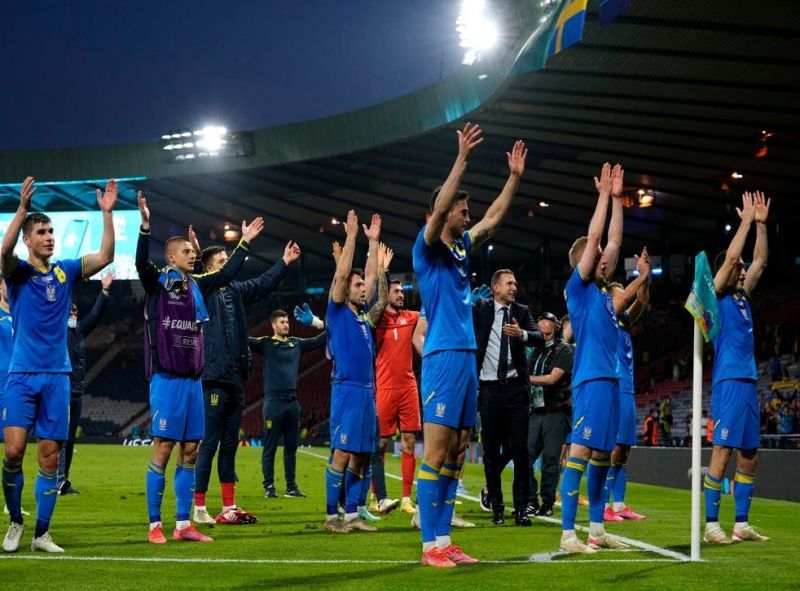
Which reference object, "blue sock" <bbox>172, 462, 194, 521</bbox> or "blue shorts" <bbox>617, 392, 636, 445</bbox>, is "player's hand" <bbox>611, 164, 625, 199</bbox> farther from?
"blue sock" <bbox>172, 462, 194, 521</bbox>

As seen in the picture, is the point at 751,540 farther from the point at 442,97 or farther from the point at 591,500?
the point at 442,97

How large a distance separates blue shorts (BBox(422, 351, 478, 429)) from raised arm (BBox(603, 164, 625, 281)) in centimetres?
156

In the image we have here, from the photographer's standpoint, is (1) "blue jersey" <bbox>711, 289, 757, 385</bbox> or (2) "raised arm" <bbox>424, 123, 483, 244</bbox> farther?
(1) "blue jersey" <bbox>711, 289, 757, 385</bbox>

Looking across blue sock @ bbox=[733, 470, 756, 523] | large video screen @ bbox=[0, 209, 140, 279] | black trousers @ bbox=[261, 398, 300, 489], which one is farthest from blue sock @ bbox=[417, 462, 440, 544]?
large video screen @ bbox=[0, 209, 140, 279]

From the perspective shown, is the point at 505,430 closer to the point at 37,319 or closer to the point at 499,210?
the point at 499,210

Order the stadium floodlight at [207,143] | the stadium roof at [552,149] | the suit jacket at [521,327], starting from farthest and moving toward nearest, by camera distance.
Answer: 1. the stadium floodlight at [207,143]
2. the stadium roof at [552,149]
3. the suit jacket at [521,327]

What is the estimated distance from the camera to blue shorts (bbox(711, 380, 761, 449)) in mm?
8648

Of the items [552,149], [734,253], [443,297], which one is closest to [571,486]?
[443,297]

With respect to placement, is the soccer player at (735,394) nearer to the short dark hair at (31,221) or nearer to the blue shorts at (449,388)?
the blue shorts at (449,388)

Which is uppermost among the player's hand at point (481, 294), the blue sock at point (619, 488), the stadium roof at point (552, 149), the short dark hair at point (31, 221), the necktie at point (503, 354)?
the stadium roof at point (552, 149)

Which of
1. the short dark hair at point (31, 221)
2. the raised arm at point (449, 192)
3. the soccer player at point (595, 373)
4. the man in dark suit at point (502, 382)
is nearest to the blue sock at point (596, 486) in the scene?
the soccer player at point (595, 373)

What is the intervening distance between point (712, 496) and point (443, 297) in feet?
10.7

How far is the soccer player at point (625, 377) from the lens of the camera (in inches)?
382

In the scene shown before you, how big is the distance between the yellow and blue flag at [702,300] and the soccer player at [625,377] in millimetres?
2203
